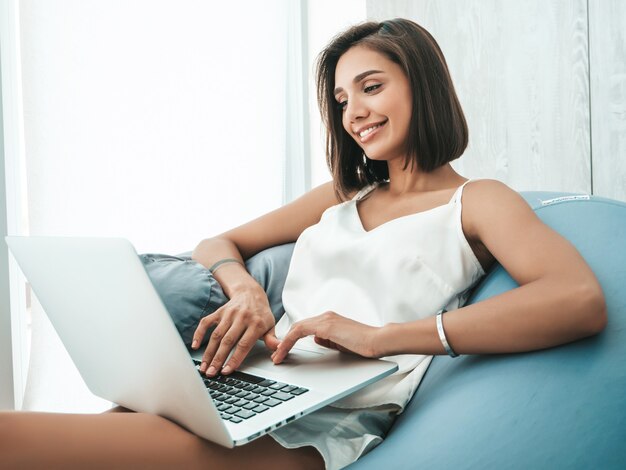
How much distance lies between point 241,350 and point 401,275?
0.32m

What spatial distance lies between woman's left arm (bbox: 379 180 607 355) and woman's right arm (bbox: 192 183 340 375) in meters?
0.24

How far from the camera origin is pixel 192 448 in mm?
753

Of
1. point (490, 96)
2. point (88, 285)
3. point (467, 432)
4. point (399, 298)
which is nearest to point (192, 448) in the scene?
point (88, 285)

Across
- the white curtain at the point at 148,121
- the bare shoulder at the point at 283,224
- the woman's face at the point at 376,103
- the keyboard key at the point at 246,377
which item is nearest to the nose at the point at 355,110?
the woman's face at the point at 376,103

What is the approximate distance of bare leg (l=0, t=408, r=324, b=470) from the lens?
0.69m

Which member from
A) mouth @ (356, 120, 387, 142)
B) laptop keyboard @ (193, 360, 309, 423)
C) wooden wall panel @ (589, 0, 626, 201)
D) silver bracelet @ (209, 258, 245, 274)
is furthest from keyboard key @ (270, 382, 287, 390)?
wooden wall panel @ (589, 0, 626, 201)

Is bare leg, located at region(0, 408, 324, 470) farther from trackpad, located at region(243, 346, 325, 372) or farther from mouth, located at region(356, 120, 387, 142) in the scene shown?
mouth, located at region(356, 120, 387, 142)

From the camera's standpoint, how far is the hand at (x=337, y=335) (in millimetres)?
883

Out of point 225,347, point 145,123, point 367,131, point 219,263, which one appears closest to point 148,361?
point 225,347

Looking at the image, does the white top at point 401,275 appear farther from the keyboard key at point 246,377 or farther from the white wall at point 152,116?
the white wall at point 152,116

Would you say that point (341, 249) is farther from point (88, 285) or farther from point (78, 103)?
point (78, 103)

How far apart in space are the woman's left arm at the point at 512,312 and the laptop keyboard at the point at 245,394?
0.09 meters

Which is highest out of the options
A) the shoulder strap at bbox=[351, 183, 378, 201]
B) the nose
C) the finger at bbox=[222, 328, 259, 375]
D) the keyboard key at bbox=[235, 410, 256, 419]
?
the nose

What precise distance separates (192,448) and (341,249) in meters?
0.52
